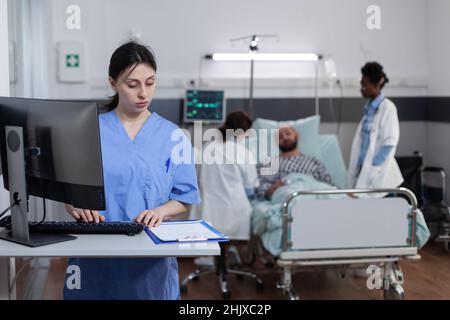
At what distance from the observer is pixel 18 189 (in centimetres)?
150

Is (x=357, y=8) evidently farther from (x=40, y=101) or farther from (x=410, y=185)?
(x=40, y=101)

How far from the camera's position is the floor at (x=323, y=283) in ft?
8.18

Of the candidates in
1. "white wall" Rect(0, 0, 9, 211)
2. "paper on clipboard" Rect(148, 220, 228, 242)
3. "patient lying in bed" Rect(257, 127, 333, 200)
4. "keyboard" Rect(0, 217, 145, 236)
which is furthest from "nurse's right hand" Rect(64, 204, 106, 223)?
"patient lying in bed" Rect(257, 127, 333, 200)

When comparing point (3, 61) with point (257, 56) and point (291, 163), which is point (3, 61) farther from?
point (291, 163)

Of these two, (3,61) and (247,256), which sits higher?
(3,61)

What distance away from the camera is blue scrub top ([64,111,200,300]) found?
1729 millimetres

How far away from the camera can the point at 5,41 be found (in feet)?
6.77

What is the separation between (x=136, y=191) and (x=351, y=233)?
1256 mm

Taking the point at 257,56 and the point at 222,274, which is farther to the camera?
the point at 222,274

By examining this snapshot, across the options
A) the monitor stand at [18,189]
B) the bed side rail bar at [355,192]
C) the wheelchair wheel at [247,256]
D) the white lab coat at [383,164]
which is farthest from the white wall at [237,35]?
the wheelchair wheel at [247,256]

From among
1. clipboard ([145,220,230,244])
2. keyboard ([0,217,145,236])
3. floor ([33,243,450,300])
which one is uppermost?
keyboard ([0,217,145,236])

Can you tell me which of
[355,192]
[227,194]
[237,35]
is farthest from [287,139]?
[237,35]

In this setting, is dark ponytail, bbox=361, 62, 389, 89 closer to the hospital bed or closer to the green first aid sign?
the hospital bed

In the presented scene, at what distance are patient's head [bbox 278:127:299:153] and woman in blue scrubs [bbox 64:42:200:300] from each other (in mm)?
1721
